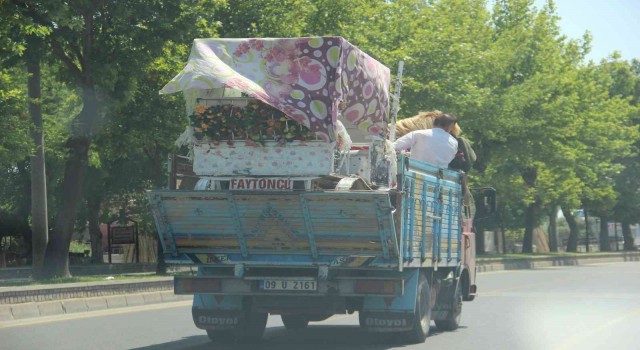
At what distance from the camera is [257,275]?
36.4 feet

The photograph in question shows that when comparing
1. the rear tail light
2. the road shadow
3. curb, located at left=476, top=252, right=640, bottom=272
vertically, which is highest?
curb, located at left=476, top=252, right=640, bottom=272

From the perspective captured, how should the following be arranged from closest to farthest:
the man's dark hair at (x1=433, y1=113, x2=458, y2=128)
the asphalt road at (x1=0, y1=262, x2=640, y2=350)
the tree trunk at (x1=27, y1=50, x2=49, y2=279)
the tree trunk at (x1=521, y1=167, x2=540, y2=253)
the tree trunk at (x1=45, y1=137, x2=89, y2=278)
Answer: the asphalt road at (x1=0, y1=262, x2=640, y2=350) → the man's dark hair at (x1=433, y1=113, x2=458, y2=128) → the tree trunk at (x1=45, y1=137, x2=89, y2=278) → the tree trunk at (x1=27, y1=50, x2=49, y2=279) → the tree trunk at (x1=521, y1=167, x2=540, y2=253)

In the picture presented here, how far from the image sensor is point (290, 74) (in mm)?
10648

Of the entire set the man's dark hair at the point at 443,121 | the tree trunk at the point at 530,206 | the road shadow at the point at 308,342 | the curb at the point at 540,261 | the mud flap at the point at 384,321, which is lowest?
the road shadow at the point at 308,342

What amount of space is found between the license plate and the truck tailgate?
242 millimetres

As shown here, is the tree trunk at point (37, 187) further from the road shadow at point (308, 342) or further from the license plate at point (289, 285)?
the license plate at point (289, 285)

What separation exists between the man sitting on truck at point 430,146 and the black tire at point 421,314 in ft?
5.25

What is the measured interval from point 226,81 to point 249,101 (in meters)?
0.40

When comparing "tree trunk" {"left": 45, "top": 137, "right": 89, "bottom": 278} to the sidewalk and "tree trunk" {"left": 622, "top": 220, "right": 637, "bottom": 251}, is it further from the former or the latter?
"tree trunk" {"left": 622, "top": 220, "right": 637, "bottom": 251}

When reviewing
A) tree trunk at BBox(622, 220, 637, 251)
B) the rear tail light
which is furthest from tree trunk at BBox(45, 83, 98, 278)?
tree trunk at BBox(622, 220, 637, 251)

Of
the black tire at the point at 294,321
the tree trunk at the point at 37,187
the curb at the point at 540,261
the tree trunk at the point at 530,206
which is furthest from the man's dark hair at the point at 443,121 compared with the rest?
the tree trunk at the point at 530,206

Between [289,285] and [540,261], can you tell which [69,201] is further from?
[540,261]

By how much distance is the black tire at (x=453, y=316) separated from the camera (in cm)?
1338

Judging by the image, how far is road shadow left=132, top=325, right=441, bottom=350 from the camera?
38.0 ft
